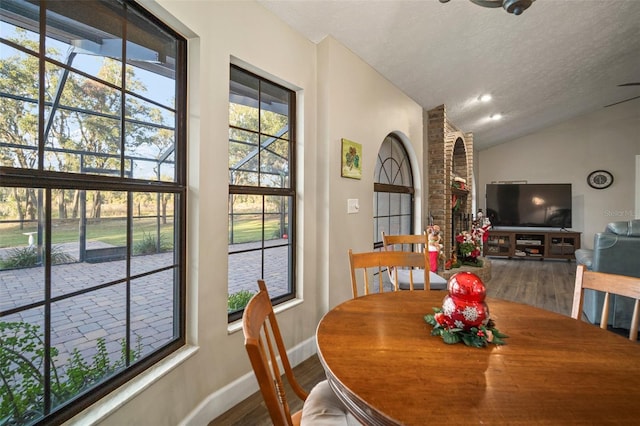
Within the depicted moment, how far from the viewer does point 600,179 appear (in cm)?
695

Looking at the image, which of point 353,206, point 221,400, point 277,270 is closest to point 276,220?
point 277,270

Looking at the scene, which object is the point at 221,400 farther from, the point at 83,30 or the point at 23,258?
the point at 83,30

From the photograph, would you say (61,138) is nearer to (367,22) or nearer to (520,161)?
(367,22)

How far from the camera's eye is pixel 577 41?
3600 millimetres

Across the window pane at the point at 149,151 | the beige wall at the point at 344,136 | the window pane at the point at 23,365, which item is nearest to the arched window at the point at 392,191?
the beige wall at the point at 344,136

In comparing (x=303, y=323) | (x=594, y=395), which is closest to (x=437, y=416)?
(x=594, y=395)

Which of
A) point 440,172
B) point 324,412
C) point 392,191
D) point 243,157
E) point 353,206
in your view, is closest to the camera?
point 324,412

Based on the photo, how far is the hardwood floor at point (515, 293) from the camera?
1.78m

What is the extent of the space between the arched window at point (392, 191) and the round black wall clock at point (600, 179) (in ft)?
18.3

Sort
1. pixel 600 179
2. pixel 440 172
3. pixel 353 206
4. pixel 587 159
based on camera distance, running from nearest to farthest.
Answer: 1. pixel 353 206
2. pixel 440 172
3. pixel 600 179
4. pixel 587 159

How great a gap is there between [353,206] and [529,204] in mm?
6410

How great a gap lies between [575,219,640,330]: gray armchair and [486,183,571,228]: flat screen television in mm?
4641

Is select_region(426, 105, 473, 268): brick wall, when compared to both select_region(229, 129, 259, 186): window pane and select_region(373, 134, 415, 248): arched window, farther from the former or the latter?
select_region(229, 129, 259, 186): window pane

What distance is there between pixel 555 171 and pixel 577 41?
4710 mm
